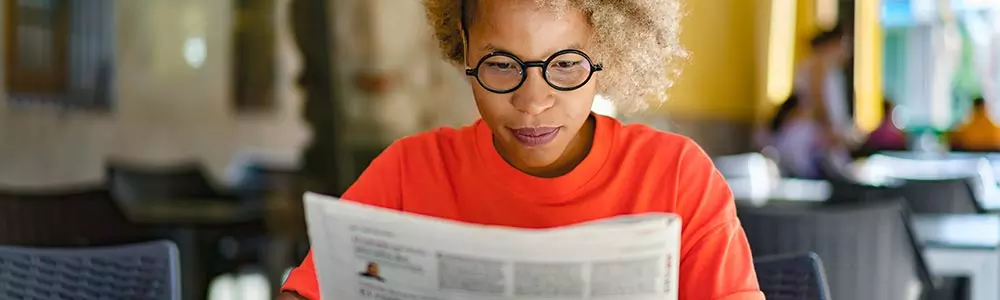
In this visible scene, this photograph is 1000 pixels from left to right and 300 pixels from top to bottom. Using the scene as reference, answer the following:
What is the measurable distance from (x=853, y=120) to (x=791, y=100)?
330 centimetres

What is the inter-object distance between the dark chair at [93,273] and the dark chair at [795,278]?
86 cm

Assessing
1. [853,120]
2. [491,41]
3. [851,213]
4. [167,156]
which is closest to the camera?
[491,41]

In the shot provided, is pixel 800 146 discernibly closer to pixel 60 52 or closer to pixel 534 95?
pixel 60 52

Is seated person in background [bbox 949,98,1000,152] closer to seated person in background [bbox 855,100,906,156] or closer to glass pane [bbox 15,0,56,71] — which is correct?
seated person in background [bbox 855,100,906,156]

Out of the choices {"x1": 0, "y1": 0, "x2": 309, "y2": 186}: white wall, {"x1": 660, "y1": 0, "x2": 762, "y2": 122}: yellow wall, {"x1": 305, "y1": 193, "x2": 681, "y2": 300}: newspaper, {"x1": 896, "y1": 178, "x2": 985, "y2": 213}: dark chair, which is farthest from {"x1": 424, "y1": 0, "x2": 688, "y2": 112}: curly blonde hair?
{"x1": 660, "y1": 0, "x2": 762, "y2": 122}: yellow wall

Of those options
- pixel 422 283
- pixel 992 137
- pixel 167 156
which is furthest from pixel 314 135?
pixel 992 137

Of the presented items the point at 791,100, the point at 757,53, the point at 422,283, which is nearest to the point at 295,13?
the point at 791,100

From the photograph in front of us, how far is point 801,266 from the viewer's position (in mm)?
1463

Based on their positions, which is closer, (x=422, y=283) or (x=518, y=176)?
(x=422, y=283)

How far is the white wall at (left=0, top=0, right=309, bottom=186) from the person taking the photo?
4910mm

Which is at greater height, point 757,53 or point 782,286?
point 757,53

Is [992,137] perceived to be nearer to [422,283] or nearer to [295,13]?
[295,13]

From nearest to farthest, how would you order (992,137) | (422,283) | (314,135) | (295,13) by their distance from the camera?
(422,283) < (295,13) < (314,135) < (992,137)

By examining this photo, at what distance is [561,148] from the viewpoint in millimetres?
1123
